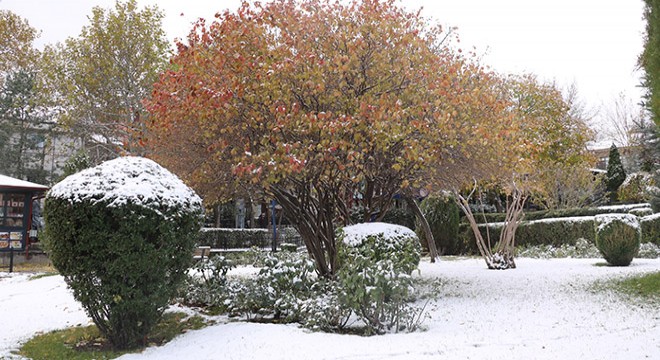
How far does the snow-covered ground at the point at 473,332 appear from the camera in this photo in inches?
197

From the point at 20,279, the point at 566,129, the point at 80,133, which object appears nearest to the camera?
the point at 20,279

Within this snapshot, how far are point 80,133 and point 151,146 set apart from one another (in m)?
14.5

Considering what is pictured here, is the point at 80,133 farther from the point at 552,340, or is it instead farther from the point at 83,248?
the point at 552,340

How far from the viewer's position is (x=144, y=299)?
5.41 m

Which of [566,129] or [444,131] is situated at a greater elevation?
[566,129]

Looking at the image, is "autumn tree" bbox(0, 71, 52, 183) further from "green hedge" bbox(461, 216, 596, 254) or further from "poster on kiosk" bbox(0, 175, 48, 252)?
"green hedge" bbox(461, 216, 596, 254)

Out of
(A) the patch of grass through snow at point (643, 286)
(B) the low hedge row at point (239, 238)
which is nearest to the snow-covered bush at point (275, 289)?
(A) the patch of grass through snow at point (643, 286)

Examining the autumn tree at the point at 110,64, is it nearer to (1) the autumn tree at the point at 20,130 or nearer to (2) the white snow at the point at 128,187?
(1) the autumn tree at the point at 20,130

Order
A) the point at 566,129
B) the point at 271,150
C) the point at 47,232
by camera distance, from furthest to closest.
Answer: the point at 566,129
the point at 271,150
the point at 47,232

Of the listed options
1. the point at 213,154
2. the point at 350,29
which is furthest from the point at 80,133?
the point at 350,29

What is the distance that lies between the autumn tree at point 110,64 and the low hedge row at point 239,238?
484 centimetres

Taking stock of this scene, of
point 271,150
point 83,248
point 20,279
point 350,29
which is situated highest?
point 350,29

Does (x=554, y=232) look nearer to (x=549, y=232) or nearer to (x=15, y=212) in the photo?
(x=549, y=232)

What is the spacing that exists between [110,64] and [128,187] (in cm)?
1609
